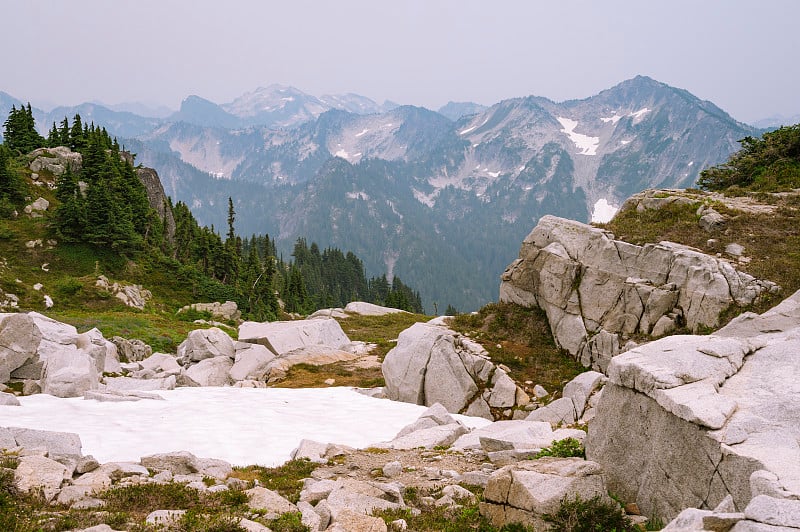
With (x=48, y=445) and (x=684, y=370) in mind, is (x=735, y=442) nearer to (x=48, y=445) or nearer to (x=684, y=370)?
(x=684, y=370)

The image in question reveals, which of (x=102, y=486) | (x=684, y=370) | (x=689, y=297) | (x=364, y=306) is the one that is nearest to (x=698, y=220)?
(x=689, y=297)

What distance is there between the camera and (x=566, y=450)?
13258 millimetres

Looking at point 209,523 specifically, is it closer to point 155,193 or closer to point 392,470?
point 392,470

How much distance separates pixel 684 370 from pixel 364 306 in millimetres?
73699

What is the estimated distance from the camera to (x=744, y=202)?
117 feet

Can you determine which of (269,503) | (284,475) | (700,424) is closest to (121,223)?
(284,475)

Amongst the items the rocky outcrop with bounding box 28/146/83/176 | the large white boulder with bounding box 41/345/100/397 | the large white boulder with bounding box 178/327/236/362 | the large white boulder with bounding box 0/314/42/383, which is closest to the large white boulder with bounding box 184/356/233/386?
the large white boulder with bounding box 178/327/236/362

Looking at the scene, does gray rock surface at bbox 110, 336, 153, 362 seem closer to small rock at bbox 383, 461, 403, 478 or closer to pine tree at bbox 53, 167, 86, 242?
small rock at bbox 383, 461, 403, 478

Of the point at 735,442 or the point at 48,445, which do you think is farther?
the point at 48,445

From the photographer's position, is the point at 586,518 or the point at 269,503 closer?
the point at 586,518

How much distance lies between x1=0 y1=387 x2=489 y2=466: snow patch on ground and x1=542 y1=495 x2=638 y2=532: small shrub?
10.8 meters

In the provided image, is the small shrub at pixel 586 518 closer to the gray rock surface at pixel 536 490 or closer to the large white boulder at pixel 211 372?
the gray rock surface at pixel 536 490

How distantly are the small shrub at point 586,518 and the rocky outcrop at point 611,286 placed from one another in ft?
64.2

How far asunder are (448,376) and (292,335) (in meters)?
20.0
